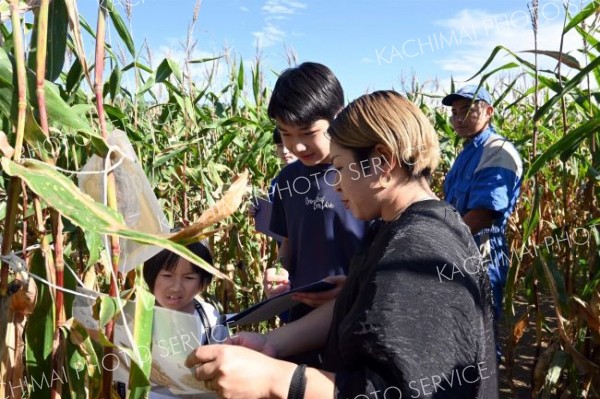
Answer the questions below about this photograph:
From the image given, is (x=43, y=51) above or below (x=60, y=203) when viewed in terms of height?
above

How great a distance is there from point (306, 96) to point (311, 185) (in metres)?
0.27

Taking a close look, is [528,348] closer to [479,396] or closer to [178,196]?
[178,196]

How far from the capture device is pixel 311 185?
169cm

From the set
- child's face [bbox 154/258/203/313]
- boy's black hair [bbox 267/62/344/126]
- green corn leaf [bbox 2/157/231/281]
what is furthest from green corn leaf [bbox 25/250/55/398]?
boy's black hair [bbox 267/62/344/126]

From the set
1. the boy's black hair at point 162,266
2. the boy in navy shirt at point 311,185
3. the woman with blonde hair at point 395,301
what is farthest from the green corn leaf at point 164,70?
the woman with blonde hair at point 395,301

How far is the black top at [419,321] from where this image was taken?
769 millimetres

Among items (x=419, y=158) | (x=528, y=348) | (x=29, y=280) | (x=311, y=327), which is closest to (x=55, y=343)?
(x=29, y=280)

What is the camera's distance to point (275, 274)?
5.34 ft

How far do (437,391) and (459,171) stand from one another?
1777mm

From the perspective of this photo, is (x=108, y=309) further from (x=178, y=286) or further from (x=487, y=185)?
(x=487, y=185)

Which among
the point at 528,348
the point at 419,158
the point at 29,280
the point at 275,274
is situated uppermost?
the point at 419,158

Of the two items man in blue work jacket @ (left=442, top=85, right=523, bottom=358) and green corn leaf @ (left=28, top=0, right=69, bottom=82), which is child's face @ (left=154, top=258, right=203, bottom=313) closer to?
green corn leaf @ (left=28, top=0, right=69, bottom=82)

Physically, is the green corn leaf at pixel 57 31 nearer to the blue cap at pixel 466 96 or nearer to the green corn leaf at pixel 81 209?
the green corn leaf at pixel 81 209

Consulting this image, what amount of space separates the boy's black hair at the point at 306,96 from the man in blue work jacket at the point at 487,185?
0.70 meters
